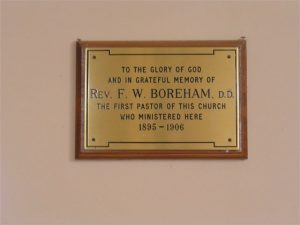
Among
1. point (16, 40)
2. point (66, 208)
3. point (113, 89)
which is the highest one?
point (16, 40)

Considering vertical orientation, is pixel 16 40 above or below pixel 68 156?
above

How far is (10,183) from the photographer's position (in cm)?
80

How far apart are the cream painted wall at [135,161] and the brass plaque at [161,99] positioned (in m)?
0.02

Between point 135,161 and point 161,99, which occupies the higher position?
point 161,99

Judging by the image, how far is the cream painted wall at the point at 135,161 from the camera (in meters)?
0.79

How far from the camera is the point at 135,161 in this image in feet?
2.62

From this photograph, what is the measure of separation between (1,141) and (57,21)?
1.01 ft

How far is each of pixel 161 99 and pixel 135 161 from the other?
0.15 m

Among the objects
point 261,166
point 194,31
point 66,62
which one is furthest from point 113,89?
point 261,166

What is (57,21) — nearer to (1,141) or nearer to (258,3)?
(1,141)

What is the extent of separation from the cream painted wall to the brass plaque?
0.08 feet

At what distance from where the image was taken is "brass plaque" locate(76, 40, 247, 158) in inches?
31.2

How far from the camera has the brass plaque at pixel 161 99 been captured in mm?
792

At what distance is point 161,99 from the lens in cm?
80
